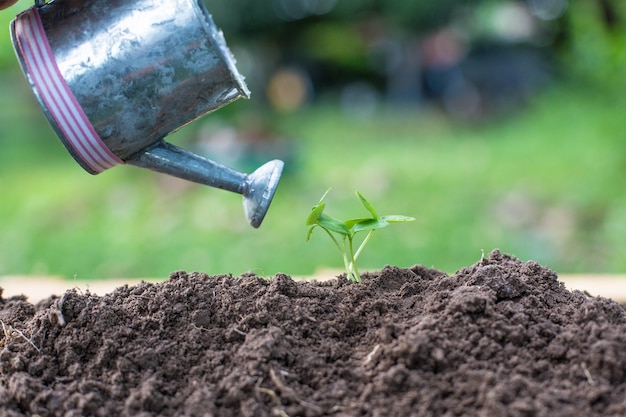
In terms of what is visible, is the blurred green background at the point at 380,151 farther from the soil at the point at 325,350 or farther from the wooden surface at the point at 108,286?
the wooden surface at the point at 108,286

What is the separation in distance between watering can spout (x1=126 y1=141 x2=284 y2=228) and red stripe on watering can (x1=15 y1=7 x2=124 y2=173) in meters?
0.09

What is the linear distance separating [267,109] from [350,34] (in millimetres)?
1889

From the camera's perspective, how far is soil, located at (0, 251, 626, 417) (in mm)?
919

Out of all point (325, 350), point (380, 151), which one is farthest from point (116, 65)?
point (380, 151)

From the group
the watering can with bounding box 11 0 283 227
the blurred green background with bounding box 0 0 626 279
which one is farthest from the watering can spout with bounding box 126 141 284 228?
the blurred green background with bounding box 0 0 626 279

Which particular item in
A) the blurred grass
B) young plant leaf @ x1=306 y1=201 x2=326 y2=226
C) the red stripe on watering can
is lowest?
the red stripe on watering can

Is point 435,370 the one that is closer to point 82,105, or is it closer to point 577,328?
point 577,328

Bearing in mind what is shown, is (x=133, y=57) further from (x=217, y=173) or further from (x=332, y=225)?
(x=332, y=225)

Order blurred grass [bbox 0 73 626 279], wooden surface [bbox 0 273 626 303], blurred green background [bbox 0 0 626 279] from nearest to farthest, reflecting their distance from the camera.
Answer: wooden surface [bbox 0 273 626 303]
blurred grass [bbox 0 73 626 279]
blurred green background [bbox 0 0 626 279]

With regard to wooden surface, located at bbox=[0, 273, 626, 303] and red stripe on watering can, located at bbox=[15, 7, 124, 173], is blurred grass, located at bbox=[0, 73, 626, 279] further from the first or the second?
red stripe on watering can, located at bbox=[15, 7, 124, 173]

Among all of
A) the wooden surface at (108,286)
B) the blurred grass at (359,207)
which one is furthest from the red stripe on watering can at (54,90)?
the blurred grass at (359,207)

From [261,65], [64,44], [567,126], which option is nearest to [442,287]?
[64,44]

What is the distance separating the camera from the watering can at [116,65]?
1017 millimetres

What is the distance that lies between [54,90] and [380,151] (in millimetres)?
4622
